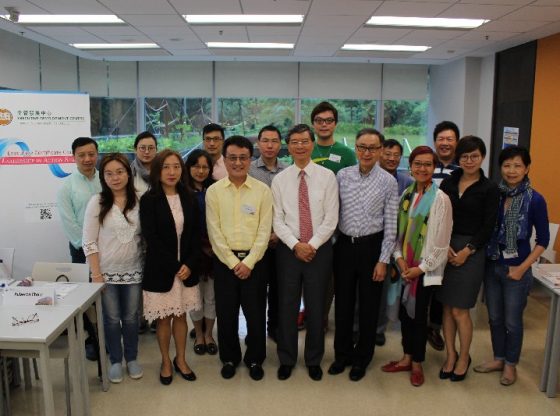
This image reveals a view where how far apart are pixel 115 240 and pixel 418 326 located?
204 cm

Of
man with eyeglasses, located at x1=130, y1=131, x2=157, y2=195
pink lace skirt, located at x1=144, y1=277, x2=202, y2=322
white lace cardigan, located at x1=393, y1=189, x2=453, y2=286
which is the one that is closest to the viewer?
white lace cardigan, located at x1=393, y1=189, x2=453, y2=286

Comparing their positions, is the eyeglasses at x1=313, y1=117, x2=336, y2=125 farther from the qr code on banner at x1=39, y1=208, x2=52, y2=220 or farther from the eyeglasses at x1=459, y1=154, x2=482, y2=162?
the qr code on banner at x1=39, y1=208, x2=52, y2=220

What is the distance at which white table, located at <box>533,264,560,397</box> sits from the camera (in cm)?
286

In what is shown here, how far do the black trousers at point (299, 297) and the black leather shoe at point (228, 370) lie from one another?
34 cm

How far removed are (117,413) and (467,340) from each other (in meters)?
2.29

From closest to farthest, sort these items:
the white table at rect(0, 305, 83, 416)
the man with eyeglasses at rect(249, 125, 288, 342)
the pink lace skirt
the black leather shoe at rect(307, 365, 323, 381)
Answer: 1. the white table at rect(0, 305, 83, 416)
2. the pink lace skirt
3. the black leather shoe at rect(307, 365, 323, 381)
4. the man with eyeglasses at rect(249, 125, 288, 342)

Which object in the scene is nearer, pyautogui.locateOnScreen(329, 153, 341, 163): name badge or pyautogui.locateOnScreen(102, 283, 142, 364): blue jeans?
pyautogui.locateOnScreen(102, 283, 142, 364): blue jeans

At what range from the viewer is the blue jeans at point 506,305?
2.93 m

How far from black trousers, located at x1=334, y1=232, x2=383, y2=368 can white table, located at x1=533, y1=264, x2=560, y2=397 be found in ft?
3.45

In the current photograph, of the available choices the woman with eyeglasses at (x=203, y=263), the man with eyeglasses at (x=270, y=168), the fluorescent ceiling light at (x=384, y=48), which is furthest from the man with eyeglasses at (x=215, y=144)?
the fluorescent ceiling light at (x=384, y=48)

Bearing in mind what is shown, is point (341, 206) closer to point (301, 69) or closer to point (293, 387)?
point (293, 387)

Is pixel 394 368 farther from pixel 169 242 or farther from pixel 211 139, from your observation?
pixel 211 139

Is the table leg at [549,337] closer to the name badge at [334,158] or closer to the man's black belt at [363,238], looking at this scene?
the man's black belt at [363,238]

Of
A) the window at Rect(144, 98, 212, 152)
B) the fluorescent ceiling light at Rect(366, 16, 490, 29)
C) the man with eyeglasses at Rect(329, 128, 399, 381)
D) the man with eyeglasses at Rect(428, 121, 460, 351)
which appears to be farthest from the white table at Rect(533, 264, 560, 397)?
the window at Rect(144, 98, 212, 152)
